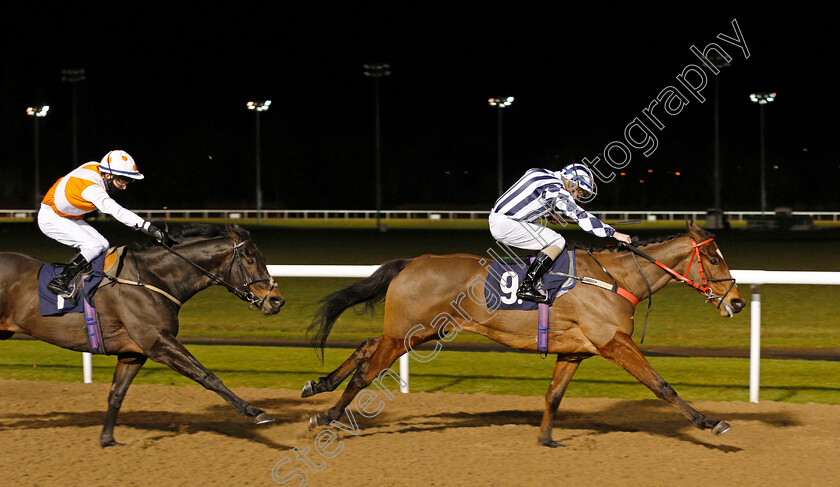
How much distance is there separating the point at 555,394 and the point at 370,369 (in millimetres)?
1072

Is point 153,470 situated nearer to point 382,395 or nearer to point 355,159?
point 382,395

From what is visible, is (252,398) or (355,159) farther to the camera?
(355,159)

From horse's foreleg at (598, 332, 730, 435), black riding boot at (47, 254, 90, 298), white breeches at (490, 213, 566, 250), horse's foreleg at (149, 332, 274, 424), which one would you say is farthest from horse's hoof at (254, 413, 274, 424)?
horse's foreleg at (598, 332, 730, 435)

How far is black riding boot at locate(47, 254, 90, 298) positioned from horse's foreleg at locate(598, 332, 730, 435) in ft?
9.73

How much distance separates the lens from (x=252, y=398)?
6.59m

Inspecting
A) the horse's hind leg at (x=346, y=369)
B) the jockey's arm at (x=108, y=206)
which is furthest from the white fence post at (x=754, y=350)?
the jockey's arm at (x=108, y=206)

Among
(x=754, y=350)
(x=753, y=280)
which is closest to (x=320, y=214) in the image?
(x=753, y=280)

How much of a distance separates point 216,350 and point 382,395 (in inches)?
116

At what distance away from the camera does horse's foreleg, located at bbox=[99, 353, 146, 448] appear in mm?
5230

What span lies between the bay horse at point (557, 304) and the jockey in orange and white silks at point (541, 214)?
0.62ft

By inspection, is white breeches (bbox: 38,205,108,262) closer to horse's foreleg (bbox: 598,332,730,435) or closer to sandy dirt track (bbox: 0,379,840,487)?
sandy dirt track (bbox: 0,379,840,487)

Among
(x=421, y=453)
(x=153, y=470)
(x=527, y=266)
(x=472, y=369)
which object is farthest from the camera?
(x=472, y=369)

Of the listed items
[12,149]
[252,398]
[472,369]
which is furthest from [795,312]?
[12,149]

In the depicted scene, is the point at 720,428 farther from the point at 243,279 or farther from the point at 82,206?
the point at 82,206
